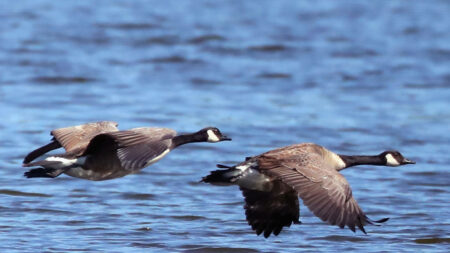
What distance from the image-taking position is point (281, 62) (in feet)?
66.2

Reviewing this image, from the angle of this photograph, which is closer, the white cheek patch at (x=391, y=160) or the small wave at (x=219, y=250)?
the small wave at (x=219, y=250)

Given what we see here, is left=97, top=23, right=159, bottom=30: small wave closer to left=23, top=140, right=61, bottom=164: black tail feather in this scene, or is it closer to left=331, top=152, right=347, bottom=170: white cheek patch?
left=23, top=140, right=61, bottom=164: black tail feather

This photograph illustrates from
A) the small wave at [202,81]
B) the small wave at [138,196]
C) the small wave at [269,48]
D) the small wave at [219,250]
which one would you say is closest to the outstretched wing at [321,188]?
the small wave at [219,250]

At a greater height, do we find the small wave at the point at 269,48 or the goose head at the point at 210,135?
the small wave at the point at 269,48

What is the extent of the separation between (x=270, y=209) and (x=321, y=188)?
1.17 metres

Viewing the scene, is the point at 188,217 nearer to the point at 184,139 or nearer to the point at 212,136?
the point at 212,136

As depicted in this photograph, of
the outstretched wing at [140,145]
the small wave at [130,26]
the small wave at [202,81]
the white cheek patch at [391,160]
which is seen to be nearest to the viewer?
the outstretched wing at [140,145]

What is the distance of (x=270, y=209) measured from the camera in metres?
8.92

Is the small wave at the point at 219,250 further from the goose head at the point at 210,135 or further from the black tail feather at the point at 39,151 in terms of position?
the black tail feather at the point at 39,151

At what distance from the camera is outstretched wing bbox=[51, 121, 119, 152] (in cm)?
965

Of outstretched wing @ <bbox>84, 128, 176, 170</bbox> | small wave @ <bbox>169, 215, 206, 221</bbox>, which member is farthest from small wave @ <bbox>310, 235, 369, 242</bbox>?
outstretched wing @ <bbox>84, 128, 176, 170</bbox>

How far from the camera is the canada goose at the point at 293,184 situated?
7.72 meters

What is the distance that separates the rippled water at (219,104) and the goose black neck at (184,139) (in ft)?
3.26

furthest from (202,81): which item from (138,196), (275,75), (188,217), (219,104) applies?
(188,217)
